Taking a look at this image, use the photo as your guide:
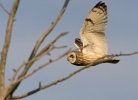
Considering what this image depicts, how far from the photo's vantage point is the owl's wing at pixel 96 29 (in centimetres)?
717

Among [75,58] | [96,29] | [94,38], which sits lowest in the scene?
[75,58]

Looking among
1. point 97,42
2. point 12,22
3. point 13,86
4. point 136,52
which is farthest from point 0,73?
point 97,42

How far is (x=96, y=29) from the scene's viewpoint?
744cm

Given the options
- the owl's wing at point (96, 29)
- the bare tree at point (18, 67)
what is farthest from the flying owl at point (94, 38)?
the bare tree at point (18, 67)

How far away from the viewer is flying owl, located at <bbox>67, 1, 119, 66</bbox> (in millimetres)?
6829

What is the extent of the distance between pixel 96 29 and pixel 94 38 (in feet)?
1.27

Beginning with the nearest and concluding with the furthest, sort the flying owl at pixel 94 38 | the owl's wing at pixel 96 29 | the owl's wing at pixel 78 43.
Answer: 1. the flying owl at pixel 94 38
2. the owl's wing at pixel 96 29
3. the owl's wing at pixel 78 43

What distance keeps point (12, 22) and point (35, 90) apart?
18.2 inches

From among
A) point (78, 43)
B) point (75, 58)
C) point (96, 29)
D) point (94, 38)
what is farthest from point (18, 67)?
point (78, 43)

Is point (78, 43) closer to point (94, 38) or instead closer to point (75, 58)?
point (94, 38)

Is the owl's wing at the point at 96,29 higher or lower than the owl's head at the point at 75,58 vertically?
higher

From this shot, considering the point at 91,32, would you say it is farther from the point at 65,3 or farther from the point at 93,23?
the point at 65,3

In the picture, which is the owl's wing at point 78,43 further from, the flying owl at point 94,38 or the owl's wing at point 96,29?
the owl's wing at point 96,29

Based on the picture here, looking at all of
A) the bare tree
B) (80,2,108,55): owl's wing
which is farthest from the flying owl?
the bare tree
